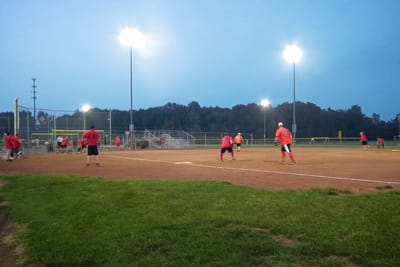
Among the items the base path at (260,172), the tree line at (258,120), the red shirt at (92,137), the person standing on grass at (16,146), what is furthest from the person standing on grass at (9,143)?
the tree line at (258,120)

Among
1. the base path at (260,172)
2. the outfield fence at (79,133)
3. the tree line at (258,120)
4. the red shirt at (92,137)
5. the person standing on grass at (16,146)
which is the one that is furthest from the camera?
the tree line at (258,120)

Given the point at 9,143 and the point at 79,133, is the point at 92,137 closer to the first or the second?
the point at 9,143

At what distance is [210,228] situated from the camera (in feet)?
19.2

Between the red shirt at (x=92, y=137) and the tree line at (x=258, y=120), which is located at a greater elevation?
the tree line at (x=258, y=120)

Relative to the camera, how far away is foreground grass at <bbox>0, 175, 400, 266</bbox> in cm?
482

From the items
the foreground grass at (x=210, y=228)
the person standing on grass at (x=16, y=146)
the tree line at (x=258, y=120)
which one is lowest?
the foreground grass at (x=210, y=228)

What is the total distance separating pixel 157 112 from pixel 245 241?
434ft

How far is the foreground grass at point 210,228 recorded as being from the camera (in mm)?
4820

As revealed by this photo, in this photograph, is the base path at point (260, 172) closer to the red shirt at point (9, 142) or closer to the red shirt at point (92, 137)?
the red shirt at point (92, 137)

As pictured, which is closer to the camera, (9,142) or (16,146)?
(9,142)

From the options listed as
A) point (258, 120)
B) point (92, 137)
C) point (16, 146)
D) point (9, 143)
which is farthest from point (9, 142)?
point (258, 120)

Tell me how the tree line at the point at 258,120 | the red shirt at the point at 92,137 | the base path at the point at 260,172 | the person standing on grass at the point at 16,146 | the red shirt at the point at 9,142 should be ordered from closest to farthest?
the base path at the point at 260,172 → the red shirt at the point at 92,137 → the red shirt at the point at 9,142 → the person standing on grass at the point at 16,146 → the tree line at the point at 258,120

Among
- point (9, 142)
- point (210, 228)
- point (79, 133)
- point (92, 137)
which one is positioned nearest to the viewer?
point (210, 228)

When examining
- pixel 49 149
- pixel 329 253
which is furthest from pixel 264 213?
pixel 49 149
